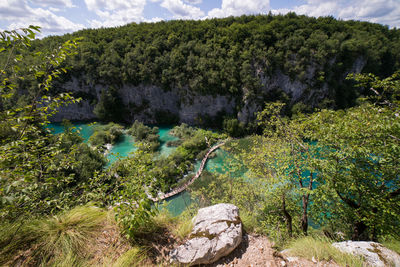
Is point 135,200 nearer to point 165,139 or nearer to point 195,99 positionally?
point 165,139

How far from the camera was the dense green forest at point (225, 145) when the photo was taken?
3.00 meters

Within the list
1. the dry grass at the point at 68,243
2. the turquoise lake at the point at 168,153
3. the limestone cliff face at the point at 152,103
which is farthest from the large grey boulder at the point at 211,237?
the limestone cliff face at the point at 152,103

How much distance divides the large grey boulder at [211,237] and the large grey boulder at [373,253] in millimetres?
2221

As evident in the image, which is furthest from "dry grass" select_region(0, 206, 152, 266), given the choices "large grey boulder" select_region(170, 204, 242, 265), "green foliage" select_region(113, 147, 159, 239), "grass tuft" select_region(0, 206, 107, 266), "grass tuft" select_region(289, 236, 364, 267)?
"grass tuft" select_region(289, 236, 364, 267)

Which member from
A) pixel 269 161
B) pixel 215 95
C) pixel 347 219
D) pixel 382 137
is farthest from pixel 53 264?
pixel 215 95

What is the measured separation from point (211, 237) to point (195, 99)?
36.8 m

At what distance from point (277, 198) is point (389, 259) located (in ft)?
12.9

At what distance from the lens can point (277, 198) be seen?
24.0ft

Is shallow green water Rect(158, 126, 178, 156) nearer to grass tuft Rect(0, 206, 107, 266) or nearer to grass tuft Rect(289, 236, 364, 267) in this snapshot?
grass tuft Rect(0, 206, 107, 266)

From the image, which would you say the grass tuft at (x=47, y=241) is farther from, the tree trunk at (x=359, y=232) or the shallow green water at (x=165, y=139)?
the shallow green water at (x=165, y=139)

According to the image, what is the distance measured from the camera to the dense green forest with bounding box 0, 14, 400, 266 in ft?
9.86

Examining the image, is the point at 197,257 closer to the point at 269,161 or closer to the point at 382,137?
the point at 269,161

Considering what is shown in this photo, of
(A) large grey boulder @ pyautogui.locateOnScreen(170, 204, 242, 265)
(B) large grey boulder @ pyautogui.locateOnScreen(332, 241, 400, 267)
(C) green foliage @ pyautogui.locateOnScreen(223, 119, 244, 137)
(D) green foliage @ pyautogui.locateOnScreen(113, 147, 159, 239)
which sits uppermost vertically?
(D) green foliage @ pyautogui.locateOnScreen(113, 147, 159, 239)

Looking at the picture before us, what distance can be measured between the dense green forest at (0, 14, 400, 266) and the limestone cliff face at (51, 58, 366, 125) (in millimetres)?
1326
